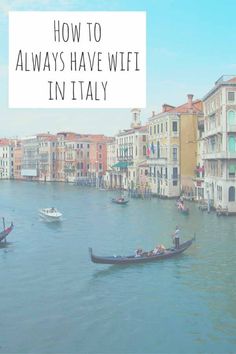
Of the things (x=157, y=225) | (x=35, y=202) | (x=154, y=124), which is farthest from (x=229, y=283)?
(x=154, y=124)

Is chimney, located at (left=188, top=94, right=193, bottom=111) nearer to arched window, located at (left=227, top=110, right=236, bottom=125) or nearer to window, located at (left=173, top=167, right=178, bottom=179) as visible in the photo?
window, located at (left=173, top=167, right=178, bottom=179)

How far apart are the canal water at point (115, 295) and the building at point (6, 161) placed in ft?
200

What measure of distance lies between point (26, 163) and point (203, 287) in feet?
214

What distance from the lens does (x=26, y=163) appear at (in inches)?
2970

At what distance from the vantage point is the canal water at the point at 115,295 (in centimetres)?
900

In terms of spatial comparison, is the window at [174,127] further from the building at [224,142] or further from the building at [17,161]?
the building at [17,161]

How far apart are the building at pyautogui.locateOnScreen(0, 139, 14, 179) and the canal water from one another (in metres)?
61.0

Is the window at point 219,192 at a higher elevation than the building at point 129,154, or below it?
below

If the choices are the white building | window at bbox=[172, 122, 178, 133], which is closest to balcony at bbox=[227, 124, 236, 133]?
window at bbox=[172, 122, 178, 133]

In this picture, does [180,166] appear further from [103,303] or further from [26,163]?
[26,163]

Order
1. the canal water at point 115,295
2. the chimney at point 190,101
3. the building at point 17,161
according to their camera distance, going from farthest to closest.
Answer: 1. the building at point 17,161
2. the chimney at point 190,101
3. the canal water at point 115,295

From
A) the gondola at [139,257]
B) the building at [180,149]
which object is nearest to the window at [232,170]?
the building at [180,149]

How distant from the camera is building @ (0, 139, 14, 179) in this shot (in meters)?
80.6

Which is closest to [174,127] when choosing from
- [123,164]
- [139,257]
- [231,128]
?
[231,128]
